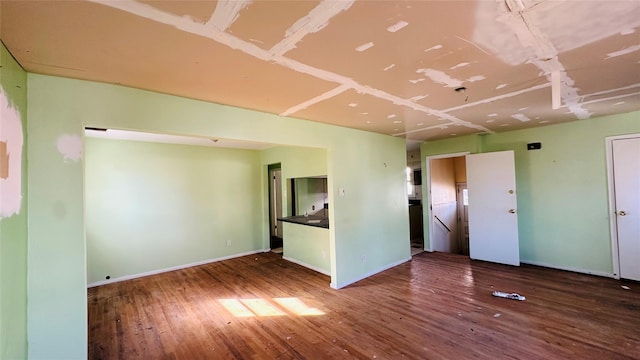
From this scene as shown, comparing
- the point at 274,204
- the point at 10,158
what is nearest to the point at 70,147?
the point at 10,158

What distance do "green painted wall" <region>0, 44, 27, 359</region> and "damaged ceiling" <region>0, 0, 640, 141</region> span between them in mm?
140

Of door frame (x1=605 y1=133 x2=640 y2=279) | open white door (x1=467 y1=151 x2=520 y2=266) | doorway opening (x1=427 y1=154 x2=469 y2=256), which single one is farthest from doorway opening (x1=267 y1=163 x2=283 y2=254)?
door frame (x1=605 y1=133 x2=640 y2=279)

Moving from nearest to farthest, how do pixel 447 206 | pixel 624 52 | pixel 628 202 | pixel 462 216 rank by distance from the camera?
pixel 624 52 < pixel 628 202 < pixel 447 206 < pixel 462 216

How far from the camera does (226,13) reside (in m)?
1.27

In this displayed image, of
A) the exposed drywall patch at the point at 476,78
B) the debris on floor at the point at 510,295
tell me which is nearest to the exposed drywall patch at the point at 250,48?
the exposed drywall patch at the point at 476,78

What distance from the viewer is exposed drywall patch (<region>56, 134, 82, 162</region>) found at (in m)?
1.88

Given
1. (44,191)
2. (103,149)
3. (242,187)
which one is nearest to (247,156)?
(242,187)

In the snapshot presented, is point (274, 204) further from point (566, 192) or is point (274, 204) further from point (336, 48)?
point (566, 192)

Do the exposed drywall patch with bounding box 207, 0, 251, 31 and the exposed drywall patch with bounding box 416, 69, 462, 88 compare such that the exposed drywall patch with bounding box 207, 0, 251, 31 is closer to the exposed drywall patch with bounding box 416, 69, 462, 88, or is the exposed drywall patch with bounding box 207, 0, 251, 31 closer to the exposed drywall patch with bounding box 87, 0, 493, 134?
the exposed drywall patch with bounding box 87, 0, 493, 134

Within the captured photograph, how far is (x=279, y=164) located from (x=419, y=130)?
299 cm

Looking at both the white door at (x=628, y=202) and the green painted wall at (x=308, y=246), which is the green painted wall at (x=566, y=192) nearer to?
the white door at (x=628, y=202)

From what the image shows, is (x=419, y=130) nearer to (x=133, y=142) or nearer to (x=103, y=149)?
(x=133, y=142)

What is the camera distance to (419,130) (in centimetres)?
428

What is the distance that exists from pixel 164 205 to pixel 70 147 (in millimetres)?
3087
